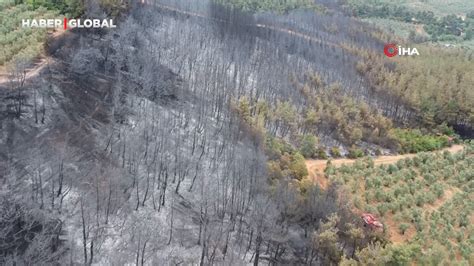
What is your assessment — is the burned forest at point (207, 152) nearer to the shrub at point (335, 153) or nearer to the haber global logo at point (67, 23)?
the shrub at point (335, 153)

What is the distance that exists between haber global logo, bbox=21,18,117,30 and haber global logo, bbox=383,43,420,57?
2303 inches

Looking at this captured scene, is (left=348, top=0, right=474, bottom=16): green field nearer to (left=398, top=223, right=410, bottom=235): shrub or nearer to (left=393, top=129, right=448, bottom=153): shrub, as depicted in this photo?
(left=393, top=129, right=448, bottom=153): shrub

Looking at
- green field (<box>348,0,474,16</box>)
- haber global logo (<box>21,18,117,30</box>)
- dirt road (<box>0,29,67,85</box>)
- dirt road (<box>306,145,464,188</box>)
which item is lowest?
dirt road (<box>306,145,464,188</box>)

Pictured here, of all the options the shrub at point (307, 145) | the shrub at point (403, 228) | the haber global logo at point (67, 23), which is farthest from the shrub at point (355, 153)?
the haber global logo at point (67, 23)

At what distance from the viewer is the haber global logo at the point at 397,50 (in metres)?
96.1

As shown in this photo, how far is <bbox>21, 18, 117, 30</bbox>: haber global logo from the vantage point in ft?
178

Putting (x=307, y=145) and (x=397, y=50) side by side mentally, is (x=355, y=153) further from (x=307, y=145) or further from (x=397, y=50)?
(x=397, y=50)

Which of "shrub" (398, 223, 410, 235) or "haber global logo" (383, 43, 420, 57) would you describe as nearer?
"shrub" (398, 223, 410, 235)

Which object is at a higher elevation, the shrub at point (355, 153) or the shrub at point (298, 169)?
the shrub at point (298, 169)

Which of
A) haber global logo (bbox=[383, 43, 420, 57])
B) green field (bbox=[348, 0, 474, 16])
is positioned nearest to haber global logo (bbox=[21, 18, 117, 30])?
haber global logo (bbox=[383, 43, 420, 57])

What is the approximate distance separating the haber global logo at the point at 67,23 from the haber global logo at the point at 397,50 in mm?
58500

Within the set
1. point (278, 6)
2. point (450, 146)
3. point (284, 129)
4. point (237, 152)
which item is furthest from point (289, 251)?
point (278, 6)

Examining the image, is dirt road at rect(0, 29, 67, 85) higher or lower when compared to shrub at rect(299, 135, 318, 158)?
higher

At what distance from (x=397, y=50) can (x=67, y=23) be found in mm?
68523
